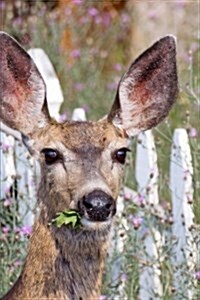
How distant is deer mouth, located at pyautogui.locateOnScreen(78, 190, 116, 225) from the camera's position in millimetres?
4676

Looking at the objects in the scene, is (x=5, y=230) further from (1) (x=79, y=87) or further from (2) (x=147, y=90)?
(1) (x=79, y=87)

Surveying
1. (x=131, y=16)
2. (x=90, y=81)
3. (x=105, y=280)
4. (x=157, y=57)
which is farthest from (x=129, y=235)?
(x=131, y=16)

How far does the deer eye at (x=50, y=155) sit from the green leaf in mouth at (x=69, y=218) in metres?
0.22

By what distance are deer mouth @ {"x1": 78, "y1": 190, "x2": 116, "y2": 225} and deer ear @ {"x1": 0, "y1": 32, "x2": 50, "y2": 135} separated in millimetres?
630

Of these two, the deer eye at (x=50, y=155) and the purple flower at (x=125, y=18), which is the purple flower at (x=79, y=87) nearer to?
the purple flower at (x=125, y=18)

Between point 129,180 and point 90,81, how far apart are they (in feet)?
7.82

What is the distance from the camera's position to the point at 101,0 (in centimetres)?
1202

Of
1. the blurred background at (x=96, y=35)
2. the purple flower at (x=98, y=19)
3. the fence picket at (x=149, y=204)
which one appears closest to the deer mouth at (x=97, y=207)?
the fence picket at (x=149, y=204)

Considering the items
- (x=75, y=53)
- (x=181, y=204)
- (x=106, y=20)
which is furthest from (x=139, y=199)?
(x=106, y=20)

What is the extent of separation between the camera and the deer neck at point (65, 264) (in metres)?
5.01

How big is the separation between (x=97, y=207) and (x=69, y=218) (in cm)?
20

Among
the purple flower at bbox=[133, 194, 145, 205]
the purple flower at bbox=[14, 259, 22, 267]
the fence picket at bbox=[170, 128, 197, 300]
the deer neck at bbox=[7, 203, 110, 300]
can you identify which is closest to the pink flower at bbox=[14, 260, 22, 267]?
the purple flower at bbox=[14, 259, 22, 267]

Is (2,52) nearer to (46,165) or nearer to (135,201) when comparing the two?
(46,165)

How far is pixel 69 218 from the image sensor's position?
4.83 meters
